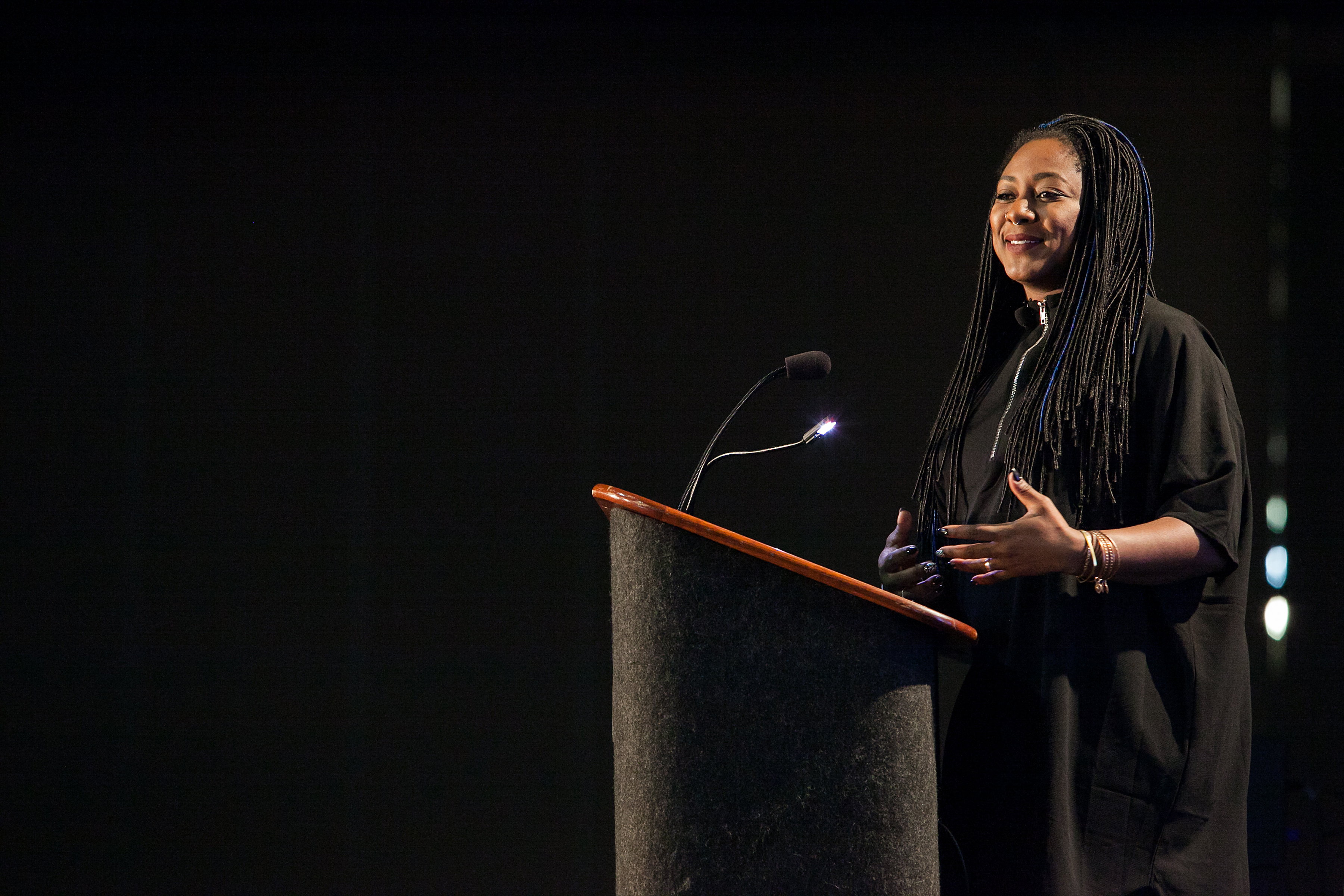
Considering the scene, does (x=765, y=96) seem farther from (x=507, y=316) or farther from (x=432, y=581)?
(x=432, y=581)

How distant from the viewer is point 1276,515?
288cm

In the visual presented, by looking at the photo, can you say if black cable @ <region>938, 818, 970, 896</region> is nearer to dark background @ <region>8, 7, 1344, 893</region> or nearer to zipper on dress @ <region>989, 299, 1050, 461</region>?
zipper on dress @ <region>989, 299, 1050, 461</region>

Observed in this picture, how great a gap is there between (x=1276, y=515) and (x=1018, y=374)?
178cm

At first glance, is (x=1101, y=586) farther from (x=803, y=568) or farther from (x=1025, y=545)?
(x=803, y=568)

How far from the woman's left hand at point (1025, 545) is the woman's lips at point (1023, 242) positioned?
471 millimetres

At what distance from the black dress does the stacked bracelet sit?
0.10 m

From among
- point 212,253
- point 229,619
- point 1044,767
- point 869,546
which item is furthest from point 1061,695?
point 212,253

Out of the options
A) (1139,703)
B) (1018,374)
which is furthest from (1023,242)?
(1139,703)

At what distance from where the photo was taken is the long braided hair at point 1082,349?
137 centimetres

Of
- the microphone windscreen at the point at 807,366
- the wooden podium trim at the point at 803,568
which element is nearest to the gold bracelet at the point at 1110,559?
the wooden podium trim at the point at 803,568

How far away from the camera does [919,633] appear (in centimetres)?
116

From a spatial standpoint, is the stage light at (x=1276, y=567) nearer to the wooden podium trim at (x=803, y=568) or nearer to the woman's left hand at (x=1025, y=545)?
the woman's left hand at (x=1025, y=545)

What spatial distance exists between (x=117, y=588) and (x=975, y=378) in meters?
2.52

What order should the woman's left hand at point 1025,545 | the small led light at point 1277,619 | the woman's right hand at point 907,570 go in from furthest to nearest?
the small led light at point 1277,619, the woman's right hand at point 907,570, the woman's left hand at point 1025,545
